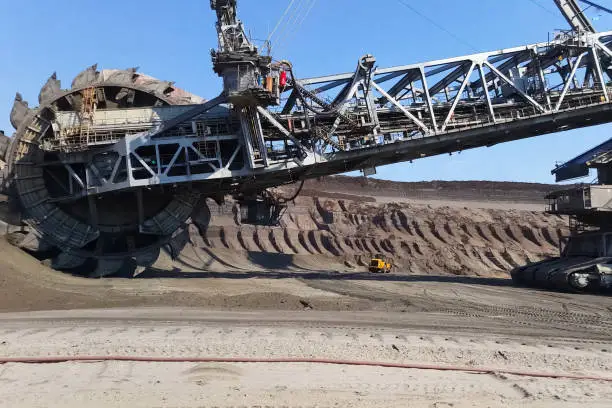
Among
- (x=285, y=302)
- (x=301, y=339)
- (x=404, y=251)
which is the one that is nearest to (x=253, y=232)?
(x=404, y=251)

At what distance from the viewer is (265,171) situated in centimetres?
1828

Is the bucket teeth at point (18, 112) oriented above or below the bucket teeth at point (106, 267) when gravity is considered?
above

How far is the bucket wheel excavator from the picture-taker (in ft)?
59.7

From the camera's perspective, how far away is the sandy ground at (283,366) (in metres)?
5.05

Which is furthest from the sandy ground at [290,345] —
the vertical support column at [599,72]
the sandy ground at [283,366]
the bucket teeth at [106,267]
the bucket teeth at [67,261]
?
the vertical support column at [599,72]

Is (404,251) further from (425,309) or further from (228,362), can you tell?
(228,362)

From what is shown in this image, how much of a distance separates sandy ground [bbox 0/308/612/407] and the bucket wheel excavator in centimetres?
914

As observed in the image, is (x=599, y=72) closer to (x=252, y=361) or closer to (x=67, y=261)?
(x=252, y=361)

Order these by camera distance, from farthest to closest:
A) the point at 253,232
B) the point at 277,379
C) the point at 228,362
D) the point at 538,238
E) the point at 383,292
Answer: the point at 538,238 < the point at 253,232 < the point at 383,292 < the point at 228,362 < the point at 277,379

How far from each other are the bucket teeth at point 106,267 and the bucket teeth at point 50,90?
21.2 ft

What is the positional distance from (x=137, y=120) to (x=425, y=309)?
1276 centimetres

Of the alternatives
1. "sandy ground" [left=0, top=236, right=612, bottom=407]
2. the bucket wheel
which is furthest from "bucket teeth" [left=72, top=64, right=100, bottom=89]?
"sandy ground" [left=0, top=236, right=612, bottom=407]

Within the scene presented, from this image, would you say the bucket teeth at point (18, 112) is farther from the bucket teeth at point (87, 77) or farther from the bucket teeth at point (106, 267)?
the bucket teeth at point (106, 267)

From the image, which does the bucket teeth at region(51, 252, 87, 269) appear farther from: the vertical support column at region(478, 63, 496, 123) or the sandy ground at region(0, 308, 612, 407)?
the vertical support column at region(478, 63, 496, 123)
